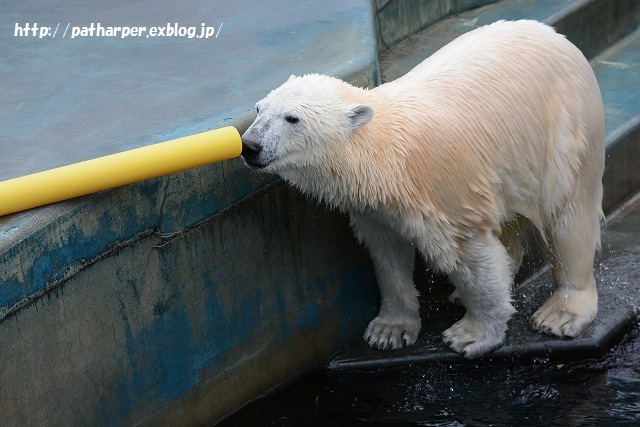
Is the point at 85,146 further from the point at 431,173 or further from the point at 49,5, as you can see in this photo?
the point at 49,5

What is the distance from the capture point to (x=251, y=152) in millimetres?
3920

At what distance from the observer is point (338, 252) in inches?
193

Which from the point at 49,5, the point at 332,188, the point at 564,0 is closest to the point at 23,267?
the point at 332,188

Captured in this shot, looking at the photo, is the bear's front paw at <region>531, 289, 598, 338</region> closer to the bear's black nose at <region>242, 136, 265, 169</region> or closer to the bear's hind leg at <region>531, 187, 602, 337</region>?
the bear's hind leg at <region>531, 187, 602, 337</region>

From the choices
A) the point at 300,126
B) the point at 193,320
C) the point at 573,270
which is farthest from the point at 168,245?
the point at 573,270

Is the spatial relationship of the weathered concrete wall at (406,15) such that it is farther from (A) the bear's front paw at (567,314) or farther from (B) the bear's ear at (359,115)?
(B) the bear's ear at (359,115)

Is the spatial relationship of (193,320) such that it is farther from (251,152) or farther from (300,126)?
(300,126)

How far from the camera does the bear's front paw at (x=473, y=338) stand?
4758 millimetres

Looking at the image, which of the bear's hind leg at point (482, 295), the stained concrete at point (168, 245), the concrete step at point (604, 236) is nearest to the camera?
the stained concrete at point (168, 245)

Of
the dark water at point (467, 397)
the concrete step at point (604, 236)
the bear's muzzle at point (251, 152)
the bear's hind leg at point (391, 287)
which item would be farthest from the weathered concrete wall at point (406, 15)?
the bear's muzzle at point (251, 152)

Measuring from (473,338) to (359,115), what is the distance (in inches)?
52.8

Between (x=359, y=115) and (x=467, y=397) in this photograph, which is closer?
(x=359, y=115)

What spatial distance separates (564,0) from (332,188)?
3.35 m

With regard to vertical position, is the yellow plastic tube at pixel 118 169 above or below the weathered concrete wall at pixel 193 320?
above
